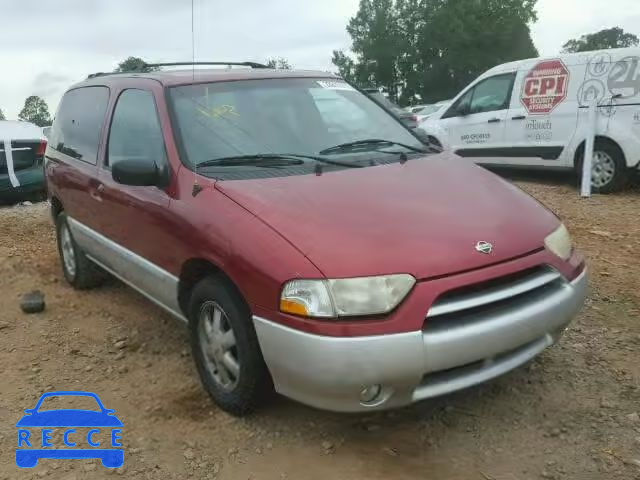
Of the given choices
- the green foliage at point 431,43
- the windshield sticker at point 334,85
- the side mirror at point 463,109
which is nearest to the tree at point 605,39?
the green foliage at point 431,43

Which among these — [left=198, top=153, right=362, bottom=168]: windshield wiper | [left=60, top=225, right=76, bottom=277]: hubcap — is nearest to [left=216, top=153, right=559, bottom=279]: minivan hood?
[left=198, top=153, right=362, bottom=168]: windshield wiper

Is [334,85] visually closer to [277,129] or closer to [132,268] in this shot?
[277,129]

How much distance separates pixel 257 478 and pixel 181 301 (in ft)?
3.66

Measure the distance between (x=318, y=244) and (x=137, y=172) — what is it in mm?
1235

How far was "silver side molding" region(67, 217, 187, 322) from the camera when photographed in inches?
139

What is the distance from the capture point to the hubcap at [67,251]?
5.26 meters

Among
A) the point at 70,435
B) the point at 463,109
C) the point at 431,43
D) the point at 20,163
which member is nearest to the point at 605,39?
the point at 431,43

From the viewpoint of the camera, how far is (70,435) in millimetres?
3092

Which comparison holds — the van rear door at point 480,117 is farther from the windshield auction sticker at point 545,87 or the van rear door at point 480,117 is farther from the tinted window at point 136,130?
the tinted window at point 136,130

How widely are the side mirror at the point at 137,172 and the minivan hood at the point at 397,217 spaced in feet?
1.52

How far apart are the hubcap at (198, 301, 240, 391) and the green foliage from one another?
58.7 m

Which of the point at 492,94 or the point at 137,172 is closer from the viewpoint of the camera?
the point at 137,172

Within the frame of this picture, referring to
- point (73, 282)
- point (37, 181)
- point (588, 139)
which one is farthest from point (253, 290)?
point (37, 181)

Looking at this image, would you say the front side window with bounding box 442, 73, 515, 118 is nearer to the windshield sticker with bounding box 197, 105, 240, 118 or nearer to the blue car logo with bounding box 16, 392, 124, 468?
the windshield sticker with bounding box 197, 105, 240, 118
